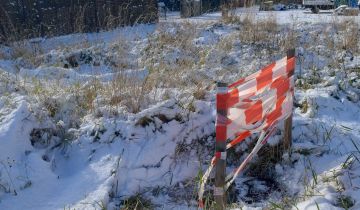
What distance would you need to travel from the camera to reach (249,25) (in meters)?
8.87

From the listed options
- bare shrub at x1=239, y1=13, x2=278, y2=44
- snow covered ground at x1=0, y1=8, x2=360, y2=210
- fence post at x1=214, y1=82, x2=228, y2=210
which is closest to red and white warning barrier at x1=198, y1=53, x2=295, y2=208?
fence post at x1=214, y1=82, x2=228, y2=210

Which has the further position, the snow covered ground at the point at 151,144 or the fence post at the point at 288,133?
the fence post at the point at 288,133

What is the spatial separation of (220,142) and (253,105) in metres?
0.48

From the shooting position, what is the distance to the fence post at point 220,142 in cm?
290

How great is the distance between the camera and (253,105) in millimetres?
3330

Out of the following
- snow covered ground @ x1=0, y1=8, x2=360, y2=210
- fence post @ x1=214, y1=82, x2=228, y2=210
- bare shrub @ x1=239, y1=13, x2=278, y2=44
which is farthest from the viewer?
bare shrub @ x1=239, y1=13, x2=278, y2=44

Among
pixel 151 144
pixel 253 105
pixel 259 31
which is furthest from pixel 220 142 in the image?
pixel 259 31

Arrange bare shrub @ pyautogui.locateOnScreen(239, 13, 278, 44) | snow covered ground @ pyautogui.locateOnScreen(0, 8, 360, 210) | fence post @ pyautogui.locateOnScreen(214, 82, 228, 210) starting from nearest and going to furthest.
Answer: fence post @ pyautogui.locateOnScreen(214, 82, 228, 210) → snow covered ground @ pyautogui.locateOnScreen(0, 8, 360, 210) → bare shrub @ pyautogui.locateOnScreen(239, 13, 278, 44)

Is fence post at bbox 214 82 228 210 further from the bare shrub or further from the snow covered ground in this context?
the bare shrub

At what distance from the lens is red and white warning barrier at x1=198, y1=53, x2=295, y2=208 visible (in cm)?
299

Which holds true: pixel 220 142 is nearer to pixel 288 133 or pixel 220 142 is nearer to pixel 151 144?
pixel 151 144

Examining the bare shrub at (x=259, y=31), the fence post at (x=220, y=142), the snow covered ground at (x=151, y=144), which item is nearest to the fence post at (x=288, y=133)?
the snow covered ground at (x=151, y=144)

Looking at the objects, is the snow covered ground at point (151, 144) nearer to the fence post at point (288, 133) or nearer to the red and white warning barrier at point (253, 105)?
the fence post at point (288, 133)

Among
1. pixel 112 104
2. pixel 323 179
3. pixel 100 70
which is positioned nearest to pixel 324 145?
pixel 323 179
